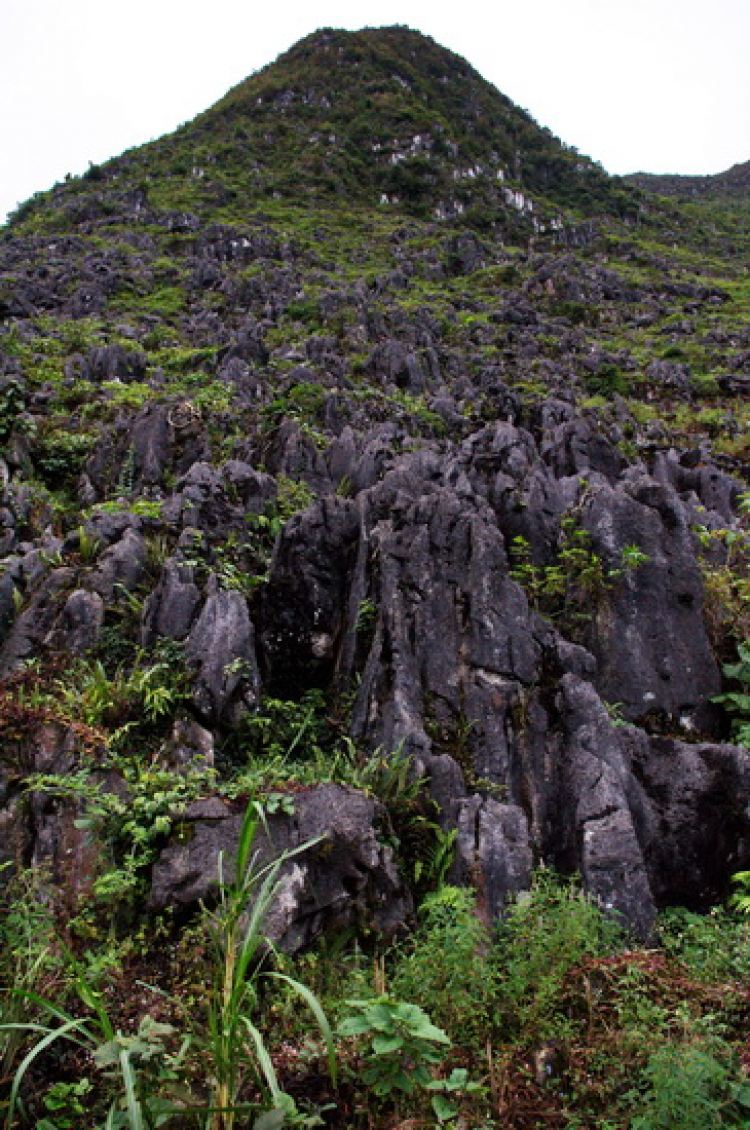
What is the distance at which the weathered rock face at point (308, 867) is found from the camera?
448 cm

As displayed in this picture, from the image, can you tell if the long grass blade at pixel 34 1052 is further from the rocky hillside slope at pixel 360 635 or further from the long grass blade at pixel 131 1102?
the rocky hillside slope at pixel 360 635

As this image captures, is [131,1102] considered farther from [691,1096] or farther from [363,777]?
[363,777]

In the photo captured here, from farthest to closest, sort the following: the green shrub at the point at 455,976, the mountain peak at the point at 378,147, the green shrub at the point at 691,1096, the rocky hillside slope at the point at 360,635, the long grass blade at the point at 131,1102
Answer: the mountain peak at the point at 378,147 → the rocky hillside slope at the point at 360,635 → the green shrub at the point at 455,976 → the green shrub at the point at 691,1096 → the long grass blade at the point at 131,1102

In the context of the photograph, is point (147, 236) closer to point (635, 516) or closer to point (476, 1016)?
point (635, 516)

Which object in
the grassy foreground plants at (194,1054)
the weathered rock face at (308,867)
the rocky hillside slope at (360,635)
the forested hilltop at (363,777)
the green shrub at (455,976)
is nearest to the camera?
the grassy foreground plants at (194,1054)

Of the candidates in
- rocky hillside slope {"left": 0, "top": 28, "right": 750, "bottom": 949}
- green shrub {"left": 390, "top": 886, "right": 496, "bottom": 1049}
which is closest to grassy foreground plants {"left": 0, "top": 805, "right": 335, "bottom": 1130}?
green shrub {"left": 390, "top": 886, "right": 496, "bottom": 1049}

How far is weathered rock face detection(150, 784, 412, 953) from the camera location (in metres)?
4.48

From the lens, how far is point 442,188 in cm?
5341

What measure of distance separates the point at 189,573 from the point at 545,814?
15.4ft

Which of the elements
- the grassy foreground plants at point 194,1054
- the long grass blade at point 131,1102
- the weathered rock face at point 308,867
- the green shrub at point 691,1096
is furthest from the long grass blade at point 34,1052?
the green shrub at point 691,1096

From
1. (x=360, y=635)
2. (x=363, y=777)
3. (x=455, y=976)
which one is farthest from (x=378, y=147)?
(x=455, y=976)

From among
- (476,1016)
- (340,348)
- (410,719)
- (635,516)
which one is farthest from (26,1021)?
(340,348)

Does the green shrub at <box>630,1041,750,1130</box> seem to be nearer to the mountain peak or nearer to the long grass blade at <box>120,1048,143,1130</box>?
the long grass blade at <box>120,1048,143,1130</box>

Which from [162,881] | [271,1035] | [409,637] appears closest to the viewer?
[271,1035]
